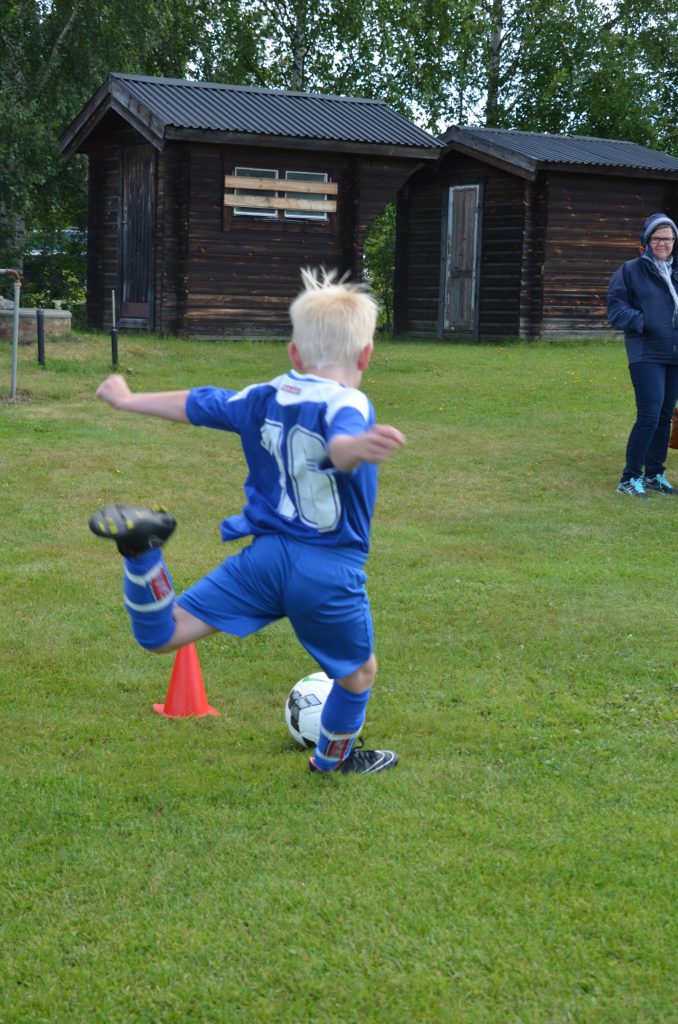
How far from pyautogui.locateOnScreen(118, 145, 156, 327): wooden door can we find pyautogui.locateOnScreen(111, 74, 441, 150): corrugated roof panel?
1060 millimetres

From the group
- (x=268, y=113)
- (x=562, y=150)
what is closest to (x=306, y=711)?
(x=268, y=113)

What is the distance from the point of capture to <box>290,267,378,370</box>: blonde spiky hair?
3.90 m

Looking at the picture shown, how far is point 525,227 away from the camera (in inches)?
914

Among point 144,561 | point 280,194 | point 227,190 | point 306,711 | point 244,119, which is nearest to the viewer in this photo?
point 144,561

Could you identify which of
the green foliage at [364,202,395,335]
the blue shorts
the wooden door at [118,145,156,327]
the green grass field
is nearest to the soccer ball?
the green grass field

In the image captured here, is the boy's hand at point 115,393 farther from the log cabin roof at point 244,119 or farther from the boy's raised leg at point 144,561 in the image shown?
the log cabin roof at point 244,119

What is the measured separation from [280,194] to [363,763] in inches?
721

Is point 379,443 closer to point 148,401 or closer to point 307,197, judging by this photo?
point 148,401

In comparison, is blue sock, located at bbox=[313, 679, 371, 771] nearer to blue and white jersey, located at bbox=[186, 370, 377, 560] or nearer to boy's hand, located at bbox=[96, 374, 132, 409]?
blue and white jersey, located at bbox=[186, 370, 377, 560]

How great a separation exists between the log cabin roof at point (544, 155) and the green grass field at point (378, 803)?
47.8ft

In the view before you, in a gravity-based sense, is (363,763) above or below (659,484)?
below

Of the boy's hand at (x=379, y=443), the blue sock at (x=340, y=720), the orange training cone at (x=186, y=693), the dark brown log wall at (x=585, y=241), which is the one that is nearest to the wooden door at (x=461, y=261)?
the dark brown log wall at (x=585, y=241)

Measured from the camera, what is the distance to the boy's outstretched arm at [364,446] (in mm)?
3420

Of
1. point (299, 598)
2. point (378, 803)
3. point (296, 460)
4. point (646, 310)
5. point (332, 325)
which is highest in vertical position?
point (646, 310)
